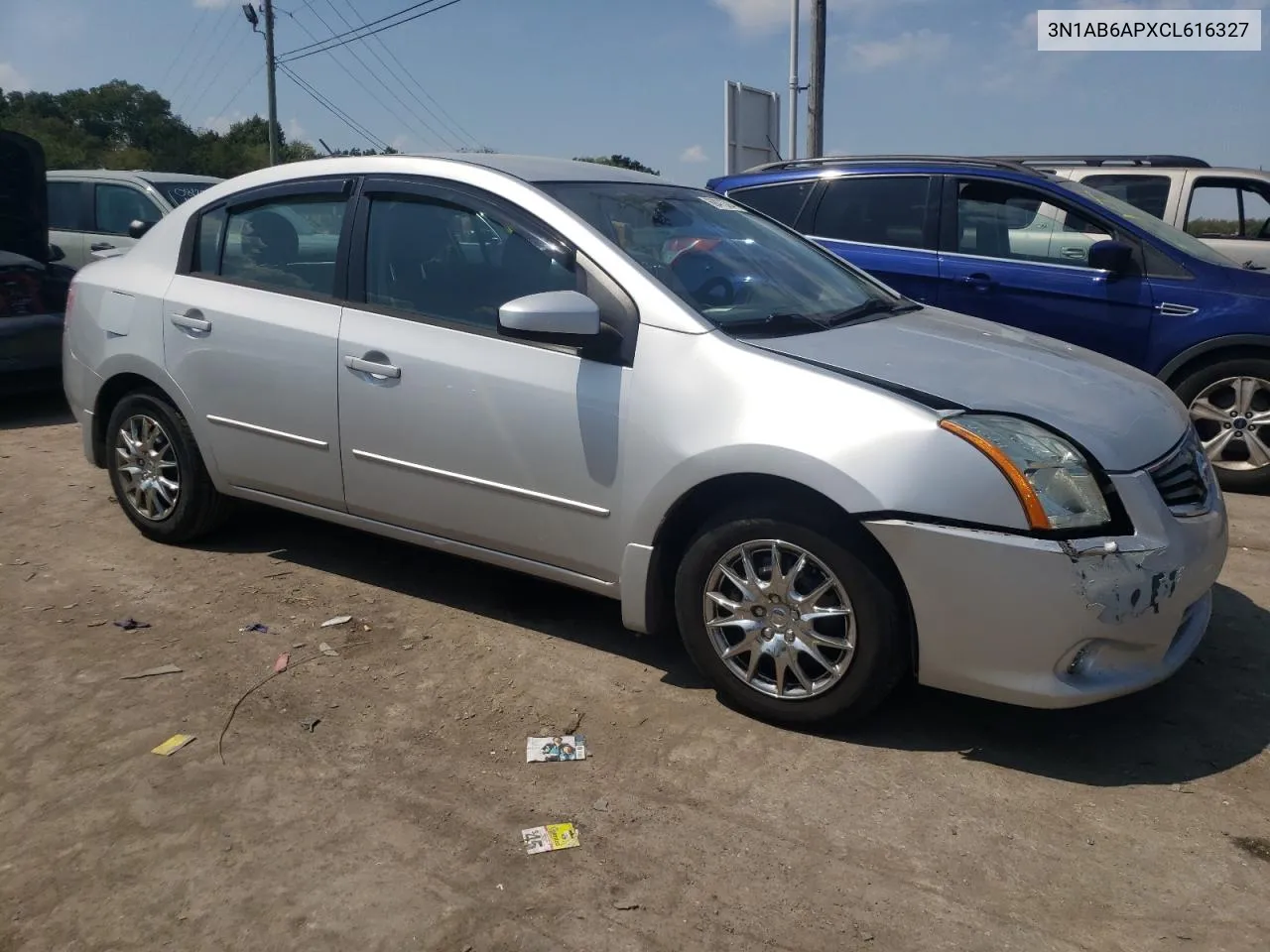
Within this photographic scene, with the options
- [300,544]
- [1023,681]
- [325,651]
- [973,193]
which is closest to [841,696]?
[1023,681]

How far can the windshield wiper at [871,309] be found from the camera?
157 inches

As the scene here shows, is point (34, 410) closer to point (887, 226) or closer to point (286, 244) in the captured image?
point (286, 244)

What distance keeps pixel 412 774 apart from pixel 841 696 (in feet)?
4.21

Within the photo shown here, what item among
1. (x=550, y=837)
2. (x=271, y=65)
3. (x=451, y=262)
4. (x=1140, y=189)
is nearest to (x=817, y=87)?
(x=1140, y=189)

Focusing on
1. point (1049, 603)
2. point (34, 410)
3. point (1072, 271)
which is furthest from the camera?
point (34, 410)

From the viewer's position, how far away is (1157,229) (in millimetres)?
6707

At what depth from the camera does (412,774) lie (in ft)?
10.4

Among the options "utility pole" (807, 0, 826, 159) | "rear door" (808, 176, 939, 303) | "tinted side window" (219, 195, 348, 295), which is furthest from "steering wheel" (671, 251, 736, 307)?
"utility pole" (807, 0, 826, 159)

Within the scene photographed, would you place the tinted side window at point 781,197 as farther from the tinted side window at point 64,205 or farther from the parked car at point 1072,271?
the tinted side window at point 64,205

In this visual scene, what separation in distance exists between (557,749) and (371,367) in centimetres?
161

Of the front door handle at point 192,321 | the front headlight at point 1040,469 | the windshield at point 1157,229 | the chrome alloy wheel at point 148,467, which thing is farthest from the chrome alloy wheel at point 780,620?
the windshield at point 1157,229

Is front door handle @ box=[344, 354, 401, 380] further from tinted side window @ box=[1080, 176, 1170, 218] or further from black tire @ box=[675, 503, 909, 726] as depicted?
tinted side window @ box=[1080, 176, 1170, 218]

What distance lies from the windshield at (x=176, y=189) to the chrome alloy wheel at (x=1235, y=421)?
27.7 feet

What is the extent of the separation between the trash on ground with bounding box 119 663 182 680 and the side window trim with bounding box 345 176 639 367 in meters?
1.48
